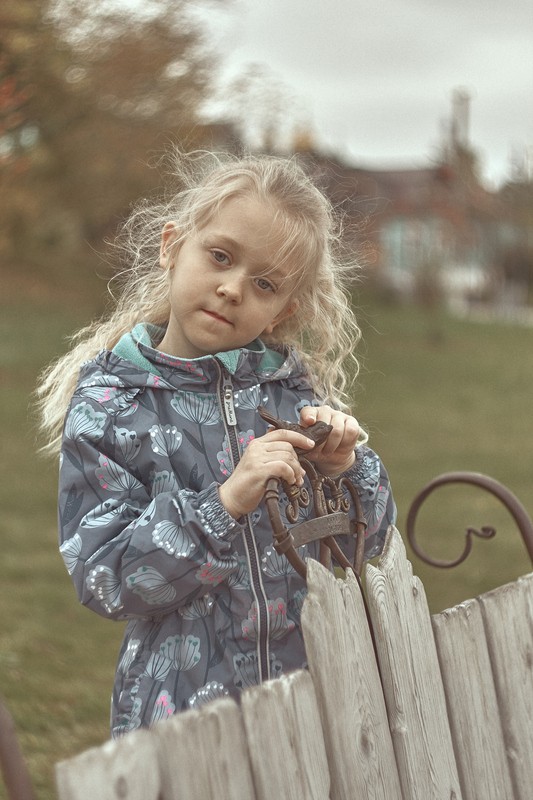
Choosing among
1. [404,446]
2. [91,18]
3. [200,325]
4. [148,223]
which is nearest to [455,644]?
[200,325]

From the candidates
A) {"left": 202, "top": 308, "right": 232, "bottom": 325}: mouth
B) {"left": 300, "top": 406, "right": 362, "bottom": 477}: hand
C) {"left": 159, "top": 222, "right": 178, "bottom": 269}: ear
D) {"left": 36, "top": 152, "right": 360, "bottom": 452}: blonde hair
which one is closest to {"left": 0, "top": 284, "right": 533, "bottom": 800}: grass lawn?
{"left": 36, "top": 152, "right": 360, "bottom": 452}: blonde hair

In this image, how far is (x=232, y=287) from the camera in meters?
2.01

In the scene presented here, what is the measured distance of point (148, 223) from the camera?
241 cm

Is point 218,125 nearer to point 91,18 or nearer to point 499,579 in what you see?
point 91,18

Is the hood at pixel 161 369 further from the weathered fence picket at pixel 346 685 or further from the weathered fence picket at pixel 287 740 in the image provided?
the weathered fence picket at pixel 287 740

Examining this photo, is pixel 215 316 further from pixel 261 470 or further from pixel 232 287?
pixel 261 470

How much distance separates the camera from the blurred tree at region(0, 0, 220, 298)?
6.08 metres

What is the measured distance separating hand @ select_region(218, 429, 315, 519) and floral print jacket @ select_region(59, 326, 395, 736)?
0.03 m

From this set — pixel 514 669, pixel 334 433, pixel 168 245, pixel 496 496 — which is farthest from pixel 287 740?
pixel 496 496

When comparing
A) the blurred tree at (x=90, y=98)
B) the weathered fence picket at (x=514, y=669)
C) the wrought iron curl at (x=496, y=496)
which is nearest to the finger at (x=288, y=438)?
the weathered fence picket at (x=514, y=669)

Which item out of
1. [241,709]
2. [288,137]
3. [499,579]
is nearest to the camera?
[241,709]

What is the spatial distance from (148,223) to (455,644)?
115 cm

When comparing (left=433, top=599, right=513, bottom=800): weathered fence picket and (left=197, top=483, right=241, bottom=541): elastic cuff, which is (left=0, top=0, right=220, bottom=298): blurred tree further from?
(left=433, top=599, right=513, bottom=800): weathered fence picket

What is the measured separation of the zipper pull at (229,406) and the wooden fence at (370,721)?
15.4 inches
